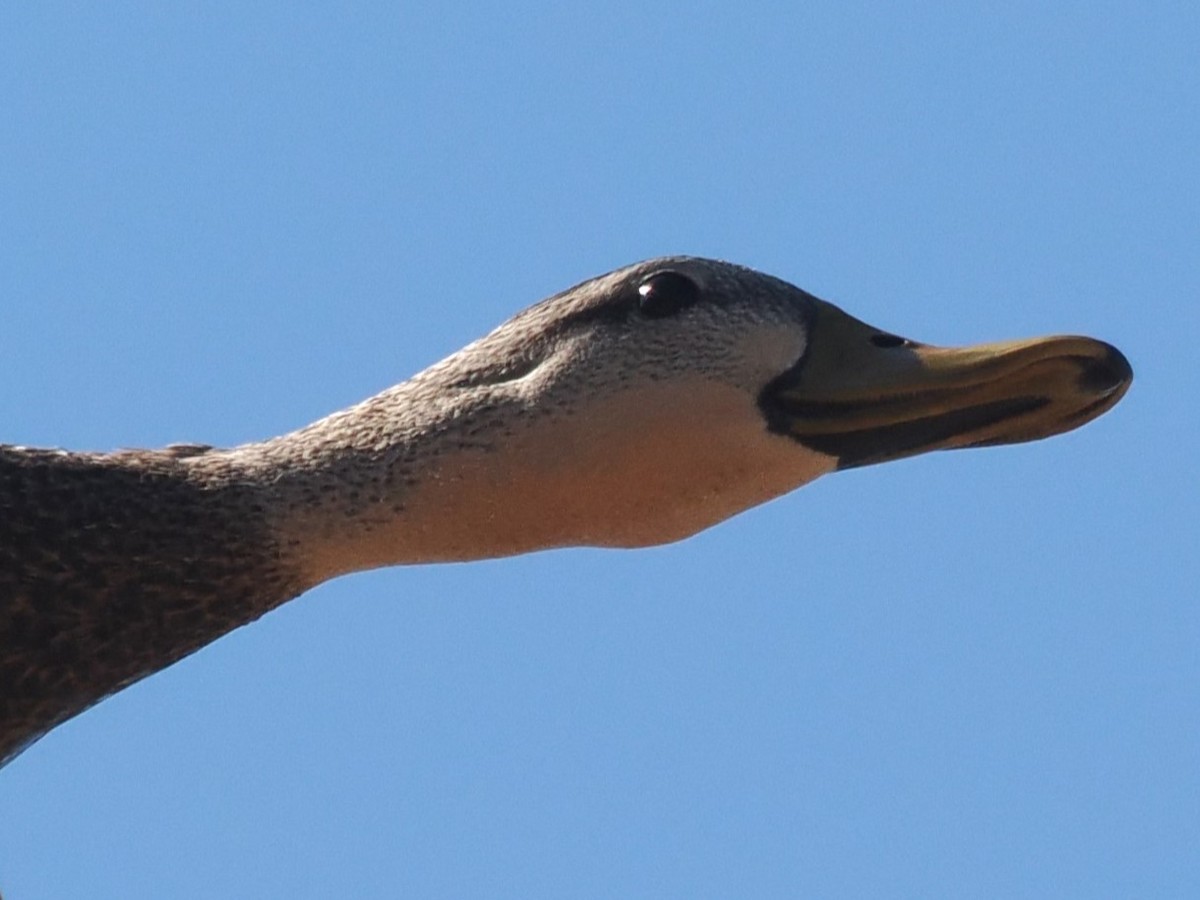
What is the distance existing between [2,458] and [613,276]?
5.85 feet

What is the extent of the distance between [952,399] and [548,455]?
1137mm

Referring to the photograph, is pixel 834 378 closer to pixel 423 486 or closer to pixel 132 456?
pixel 423 486

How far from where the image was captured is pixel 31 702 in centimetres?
648

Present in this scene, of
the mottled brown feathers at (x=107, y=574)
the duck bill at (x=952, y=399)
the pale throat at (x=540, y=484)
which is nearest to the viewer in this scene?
the mottled brown feathers at (x=107, y=574)

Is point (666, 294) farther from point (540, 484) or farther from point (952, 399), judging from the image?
point (952, 399)

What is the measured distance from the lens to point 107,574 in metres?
6.59

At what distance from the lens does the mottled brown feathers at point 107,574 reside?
649cm

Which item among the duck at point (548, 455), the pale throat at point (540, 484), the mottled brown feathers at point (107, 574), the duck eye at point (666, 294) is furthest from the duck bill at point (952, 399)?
the mottled brown feathers at point (107, 574)

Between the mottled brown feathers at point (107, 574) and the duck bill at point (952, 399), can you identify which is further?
the duck bill at point (952, 399)

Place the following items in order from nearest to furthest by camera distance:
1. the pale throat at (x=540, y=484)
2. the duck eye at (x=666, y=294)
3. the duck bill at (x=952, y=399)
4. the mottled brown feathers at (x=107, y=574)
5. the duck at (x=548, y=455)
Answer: the mottled brown feathers at (x=107, y=574)
the duck at (x=548, y=455)
the pale throat at (x=540, y=484)
the duck bill at (x=952, y=399)
the duck eye at (x=666, y=294)

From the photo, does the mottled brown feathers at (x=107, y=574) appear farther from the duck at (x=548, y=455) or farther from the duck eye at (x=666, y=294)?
the duck eye at (x=666, y=294)

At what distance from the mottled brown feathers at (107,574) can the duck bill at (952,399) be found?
1531mm

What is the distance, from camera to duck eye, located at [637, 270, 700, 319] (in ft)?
23.1

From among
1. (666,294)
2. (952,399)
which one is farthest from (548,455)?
(952,399)
